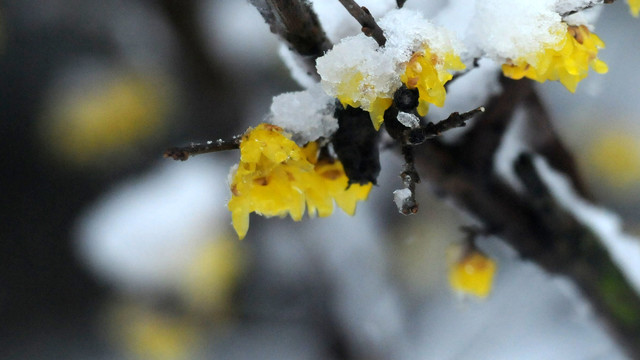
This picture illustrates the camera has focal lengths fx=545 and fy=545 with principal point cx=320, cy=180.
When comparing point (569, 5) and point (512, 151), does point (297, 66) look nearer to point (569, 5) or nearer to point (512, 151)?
point (569, 5)

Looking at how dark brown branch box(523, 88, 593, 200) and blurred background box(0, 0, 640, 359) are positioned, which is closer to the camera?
dark brown branch box(523, 88, 593, 200)

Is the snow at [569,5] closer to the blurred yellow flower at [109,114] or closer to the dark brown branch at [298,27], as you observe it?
the dark brown branch at [298,27]

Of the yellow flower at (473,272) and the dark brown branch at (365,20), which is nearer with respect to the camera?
the dark brown branch at (365,20)

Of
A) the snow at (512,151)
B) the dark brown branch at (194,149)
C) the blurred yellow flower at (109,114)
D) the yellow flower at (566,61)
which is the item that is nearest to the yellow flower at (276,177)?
the dark brown branch at (194,149)

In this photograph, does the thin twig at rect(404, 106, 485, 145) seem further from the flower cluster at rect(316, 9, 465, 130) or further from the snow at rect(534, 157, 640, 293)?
the snow at rect(534, 157, 640, 293)

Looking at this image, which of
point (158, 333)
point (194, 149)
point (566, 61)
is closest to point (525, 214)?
point (566, 61)

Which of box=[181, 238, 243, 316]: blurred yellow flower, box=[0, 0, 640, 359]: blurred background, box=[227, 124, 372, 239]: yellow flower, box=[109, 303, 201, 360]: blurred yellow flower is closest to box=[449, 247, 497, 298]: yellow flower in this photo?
box=[227, 124, 372, 239]: yellow flower
